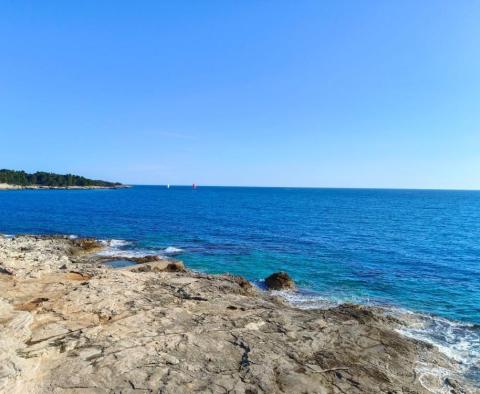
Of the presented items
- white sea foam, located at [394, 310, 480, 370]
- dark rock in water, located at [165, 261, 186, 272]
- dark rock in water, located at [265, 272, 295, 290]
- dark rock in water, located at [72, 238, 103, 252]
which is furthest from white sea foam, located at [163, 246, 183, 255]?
white sea foam, located at [394, 310, 480, 370]

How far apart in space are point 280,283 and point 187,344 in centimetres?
1421

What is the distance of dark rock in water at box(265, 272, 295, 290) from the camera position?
1048 inches

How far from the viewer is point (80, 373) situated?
11078mm

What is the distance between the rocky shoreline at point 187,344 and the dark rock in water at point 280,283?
15.4ft

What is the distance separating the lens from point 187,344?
13539mm

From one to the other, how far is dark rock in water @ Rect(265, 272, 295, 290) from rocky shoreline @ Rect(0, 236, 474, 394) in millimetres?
4680

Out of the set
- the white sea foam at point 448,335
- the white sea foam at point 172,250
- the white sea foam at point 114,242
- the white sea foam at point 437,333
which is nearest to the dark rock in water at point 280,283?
the white sea foam at point 437,333

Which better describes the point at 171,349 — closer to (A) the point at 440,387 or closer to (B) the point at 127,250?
Answer: (A) the point at 440,387

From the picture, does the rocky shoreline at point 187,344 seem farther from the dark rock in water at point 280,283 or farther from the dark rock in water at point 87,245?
the dark rock in water at point 87,245

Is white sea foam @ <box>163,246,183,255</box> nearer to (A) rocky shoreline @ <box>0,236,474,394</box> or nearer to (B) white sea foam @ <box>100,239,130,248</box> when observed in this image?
(B) white sea foam @ <box>100,239,130,248</box>

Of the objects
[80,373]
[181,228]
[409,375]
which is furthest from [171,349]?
[181,228]

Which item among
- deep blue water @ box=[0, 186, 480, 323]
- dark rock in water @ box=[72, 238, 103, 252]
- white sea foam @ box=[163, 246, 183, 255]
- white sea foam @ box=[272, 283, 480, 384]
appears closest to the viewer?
white sea foam @ box=[272, 283, 480, 384]

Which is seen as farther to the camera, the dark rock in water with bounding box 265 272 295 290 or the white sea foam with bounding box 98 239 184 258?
the white sea foam with bounding box 98 239 184 258

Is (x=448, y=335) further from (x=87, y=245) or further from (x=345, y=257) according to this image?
(x=87, y=245)
